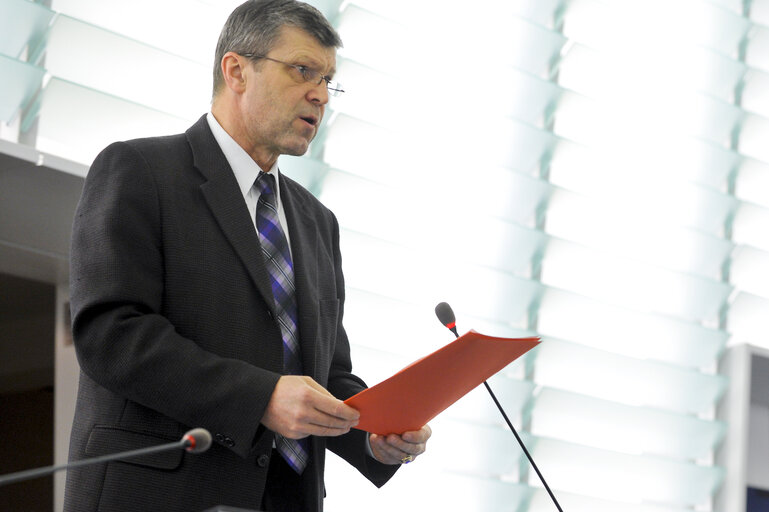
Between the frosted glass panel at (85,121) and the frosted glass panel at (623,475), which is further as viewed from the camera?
the frosted glass panel at (623,475)

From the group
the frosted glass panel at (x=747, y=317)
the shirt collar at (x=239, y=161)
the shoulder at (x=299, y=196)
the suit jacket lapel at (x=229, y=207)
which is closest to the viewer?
the suit jacket lapel at (x=229, y=207)

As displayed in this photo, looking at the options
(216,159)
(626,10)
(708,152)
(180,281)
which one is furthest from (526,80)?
(180,281)

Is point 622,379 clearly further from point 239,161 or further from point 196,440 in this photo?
point 196,440

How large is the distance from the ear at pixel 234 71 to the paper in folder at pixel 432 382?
637 millimetres

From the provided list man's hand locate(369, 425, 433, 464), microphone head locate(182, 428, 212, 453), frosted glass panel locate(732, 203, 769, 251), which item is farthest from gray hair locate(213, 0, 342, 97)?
frosted glass panel locate(732, 203, 769, 251)

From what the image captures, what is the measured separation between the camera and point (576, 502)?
3.02 m

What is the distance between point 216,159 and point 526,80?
1.68m

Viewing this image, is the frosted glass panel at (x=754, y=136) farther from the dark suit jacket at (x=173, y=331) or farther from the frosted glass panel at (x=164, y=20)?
the dark suit jacket at (x=173, y=331)

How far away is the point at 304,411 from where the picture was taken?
138 cm

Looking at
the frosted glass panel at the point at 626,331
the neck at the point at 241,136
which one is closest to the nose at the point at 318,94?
the neck at the point at 241,136

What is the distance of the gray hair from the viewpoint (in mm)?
1767

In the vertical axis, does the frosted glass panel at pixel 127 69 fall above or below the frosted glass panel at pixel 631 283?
above

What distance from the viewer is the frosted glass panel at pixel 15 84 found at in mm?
2135

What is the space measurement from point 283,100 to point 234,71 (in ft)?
0.40
